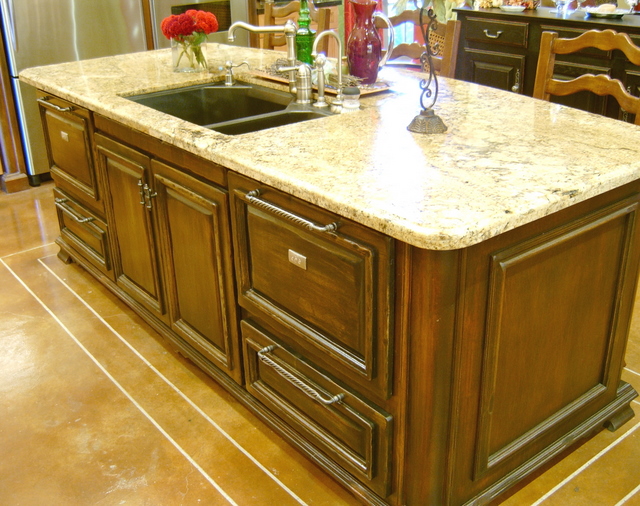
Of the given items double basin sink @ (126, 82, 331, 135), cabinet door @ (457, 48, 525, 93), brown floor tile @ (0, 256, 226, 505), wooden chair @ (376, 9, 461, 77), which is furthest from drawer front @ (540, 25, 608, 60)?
brown floor tile @ (0, 256, 226, 505)

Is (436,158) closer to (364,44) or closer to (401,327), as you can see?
(401,327)

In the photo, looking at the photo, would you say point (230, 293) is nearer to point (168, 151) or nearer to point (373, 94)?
point (168, 151)

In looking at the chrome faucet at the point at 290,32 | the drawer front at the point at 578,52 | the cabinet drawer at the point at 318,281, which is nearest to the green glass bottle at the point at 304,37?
the chrome faucet at the point at 290,32

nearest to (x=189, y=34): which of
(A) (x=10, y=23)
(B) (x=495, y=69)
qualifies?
(A) (x=10, y=23)

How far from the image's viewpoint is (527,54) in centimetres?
407

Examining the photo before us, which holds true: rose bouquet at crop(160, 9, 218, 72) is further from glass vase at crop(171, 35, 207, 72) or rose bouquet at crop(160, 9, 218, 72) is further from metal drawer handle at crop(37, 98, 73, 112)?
metal drawer handle at crop(37, 98, 73, 112)

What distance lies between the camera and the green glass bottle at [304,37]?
8.20 feet

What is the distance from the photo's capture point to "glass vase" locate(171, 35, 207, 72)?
9.00ft

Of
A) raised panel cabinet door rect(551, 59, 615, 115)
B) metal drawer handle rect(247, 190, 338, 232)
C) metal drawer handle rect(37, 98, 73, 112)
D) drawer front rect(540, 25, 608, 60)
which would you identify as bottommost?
raised panel cabinet door rect(551, 59, 615, 115)

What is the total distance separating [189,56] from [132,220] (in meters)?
0.78

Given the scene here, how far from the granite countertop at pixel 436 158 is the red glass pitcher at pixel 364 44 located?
117mm

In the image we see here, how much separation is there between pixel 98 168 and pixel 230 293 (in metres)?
0.90

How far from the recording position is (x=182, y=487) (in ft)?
6.24

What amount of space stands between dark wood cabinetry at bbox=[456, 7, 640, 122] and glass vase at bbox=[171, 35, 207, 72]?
207 centimetres
